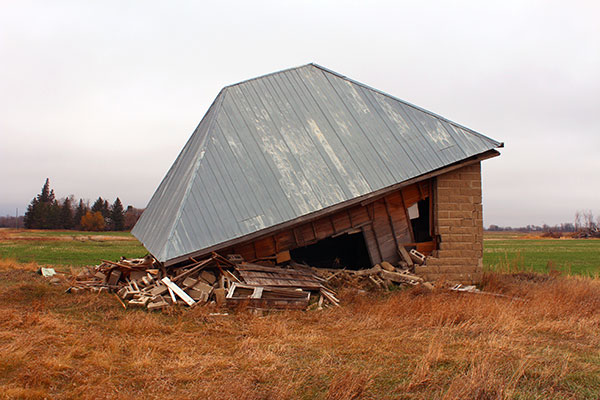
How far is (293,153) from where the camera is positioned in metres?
12.7

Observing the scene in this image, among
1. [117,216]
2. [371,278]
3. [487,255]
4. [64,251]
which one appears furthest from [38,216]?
[371,278]

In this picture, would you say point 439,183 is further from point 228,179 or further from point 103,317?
point 103,317

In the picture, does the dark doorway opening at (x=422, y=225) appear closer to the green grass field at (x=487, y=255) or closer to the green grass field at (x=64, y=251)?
the green grass field at (x=487, y=255)

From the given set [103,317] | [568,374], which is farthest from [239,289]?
[568,374]

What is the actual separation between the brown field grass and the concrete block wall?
2.05m

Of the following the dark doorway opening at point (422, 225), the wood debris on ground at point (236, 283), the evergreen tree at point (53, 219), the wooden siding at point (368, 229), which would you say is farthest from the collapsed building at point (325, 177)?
the evergreen tree at point (53, 219)

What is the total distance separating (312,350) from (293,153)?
670 centimetres

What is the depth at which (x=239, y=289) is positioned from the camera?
10.3m

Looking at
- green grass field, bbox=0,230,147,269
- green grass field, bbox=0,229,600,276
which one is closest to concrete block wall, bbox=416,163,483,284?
green grass field, bbox=0,229,600,276

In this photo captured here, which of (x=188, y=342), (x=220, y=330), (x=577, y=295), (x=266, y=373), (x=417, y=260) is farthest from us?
(x=417, y=260)

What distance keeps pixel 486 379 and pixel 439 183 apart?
28.0ft

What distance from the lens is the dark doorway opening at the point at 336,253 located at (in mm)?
16109

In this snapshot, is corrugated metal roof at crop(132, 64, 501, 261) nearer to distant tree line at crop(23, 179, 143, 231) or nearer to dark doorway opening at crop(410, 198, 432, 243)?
dark doorway opening at crop(410, 198, 432, 243)

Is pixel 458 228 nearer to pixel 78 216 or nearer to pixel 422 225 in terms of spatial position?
pixel 422 225
